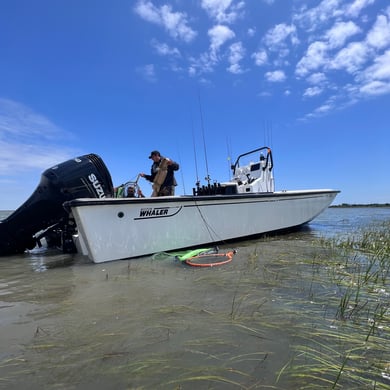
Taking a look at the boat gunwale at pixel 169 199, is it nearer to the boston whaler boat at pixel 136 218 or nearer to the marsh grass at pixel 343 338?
the boston whaler boat at pixel 136 218

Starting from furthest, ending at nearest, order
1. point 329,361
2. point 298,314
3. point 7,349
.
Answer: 1. point 298,314
2. point 7,349
3. point 329,361

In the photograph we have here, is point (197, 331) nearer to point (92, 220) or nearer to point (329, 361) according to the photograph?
point (329, 361)

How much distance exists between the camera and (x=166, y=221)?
19.5ft

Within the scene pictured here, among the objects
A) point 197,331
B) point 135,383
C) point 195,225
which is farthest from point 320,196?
point 135,383

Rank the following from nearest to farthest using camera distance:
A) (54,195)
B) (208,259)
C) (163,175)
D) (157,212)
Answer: (208,259), (157,212), (54,195), (163,175)

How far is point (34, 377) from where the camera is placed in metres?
1.47

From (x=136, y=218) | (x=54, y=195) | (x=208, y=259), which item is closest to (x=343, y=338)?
(x=208, y=259)

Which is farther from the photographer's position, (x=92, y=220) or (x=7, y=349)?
(x=92, y=220)

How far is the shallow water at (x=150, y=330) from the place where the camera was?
4.75ft

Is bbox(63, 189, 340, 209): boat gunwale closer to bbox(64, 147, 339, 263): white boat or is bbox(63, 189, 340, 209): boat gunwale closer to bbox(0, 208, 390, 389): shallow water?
bbox(64, 147, 339, 263): white boat

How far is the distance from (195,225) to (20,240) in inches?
162

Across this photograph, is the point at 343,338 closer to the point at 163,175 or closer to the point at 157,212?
the point at 157,212

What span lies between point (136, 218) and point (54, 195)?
1.95 metres

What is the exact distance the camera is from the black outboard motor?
19.3ft
